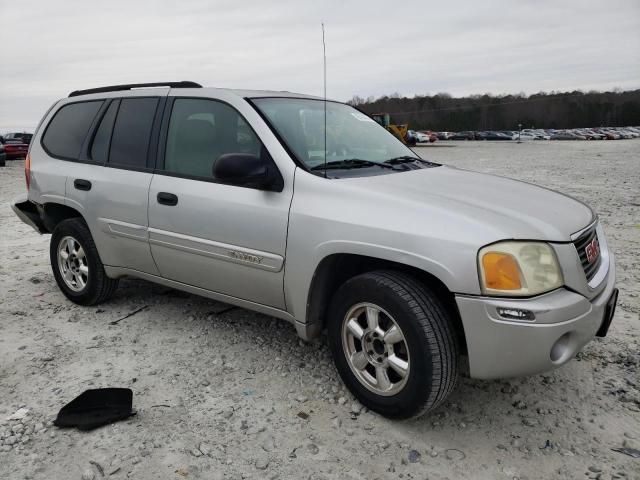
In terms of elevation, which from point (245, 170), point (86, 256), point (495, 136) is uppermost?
point (245, 170)

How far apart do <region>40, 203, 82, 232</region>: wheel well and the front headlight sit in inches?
139

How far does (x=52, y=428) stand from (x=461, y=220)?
235 cm

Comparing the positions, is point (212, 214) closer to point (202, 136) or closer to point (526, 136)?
point (202, 136)

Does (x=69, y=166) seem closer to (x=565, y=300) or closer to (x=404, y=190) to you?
(x=404, y=190)

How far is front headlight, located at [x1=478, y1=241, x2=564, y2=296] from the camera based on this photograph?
244 cm

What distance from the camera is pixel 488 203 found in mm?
2820

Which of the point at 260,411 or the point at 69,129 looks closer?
the point at 260,411

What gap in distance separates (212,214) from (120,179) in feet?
3.43

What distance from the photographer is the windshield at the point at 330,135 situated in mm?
3320

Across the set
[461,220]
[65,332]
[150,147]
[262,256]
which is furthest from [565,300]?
[65,332]

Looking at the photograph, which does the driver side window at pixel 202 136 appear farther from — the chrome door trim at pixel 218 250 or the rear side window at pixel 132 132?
the chrome door trim at pixel 218 250

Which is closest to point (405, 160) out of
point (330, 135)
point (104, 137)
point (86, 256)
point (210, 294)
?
point (330, 135)

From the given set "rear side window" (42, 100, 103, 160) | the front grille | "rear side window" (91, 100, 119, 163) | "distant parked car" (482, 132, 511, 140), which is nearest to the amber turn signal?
the front grille

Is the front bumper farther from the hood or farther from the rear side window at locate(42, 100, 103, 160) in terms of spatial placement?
the rear side window at locate(42, 100, 103, 160)
